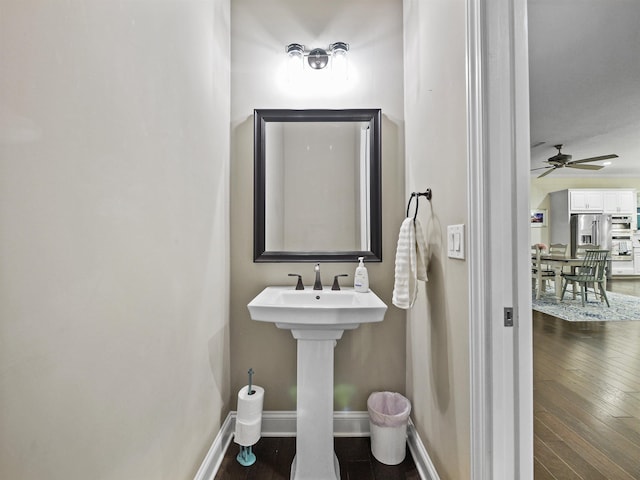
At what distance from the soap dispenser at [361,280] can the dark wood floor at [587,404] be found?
1.17 metres

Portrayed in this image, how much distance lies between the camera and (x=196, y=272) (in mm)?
1354

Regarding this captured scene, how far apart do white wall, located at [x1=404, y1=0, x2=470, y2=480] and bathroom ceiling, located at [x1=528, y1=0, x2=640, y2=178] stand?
48.6 inches

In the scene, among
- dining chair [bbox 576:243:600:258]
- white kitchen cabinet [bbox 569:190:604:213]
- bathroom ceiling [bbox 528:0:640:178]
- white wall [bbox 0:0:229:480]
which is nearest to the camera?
white wall [bbox 0:0:229:480]

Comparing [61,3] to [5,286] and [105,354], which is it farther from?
[105,354]

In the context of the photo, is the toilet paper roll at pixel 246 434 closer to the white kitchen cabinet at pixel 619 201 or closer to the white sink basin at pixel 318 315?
the white sink basin at pixel 318 315

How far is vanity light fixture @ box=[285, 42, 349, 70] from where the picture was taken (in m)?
1.80

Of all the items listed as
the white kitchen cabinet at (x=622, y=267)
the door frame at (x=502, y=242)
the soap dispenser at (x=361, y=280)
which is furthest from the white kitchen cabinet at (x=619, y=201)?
the door frame at (x=502, y=242)

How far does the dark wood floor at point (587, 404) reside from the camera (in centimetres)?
155

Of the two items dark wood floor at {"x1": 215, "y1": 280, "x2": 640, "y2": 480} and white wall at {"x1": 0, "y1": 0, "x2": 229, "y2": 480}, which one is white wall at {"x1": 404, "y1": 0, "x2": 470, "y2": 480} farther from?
white wall at {"x1": 0, "y1": 0, "x2": 229, "y2": 480}

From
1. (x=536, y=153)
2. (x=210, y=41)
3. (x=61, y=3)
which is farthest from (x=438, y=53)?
(x=536, y=153)

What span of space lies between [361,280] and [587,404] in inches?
70.5

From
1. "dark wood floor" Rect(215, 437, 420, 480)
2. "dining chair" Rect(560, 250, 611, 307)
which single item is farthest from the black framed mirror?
"dining chair" Rect(560, 250, 611, 307)

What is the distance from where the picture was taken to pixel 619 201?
7.11m

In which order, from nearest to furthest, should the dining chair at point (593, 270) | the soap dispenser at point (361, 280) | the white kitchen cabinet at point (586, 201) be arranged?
1. the soap dispenser at point (361, 280)
2. the dining chair at point (593, 270)
3. the white kitchen cabinet at point (586, 201)
